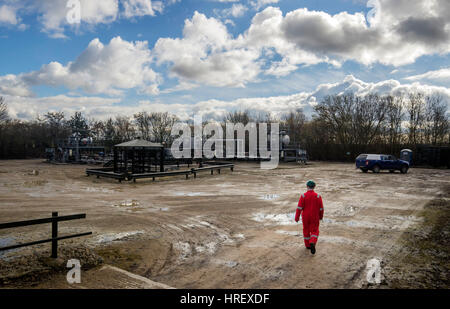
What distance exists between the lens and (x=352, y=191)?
51.9 feet

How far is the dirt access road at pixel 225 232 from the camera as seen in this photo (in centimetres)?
546

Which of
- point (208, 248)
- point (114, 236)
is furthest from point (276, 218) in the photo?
point (114, 236)

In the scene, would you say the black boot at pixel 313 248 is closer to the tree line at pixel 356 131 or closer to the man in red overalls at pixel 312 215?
the man in red overalls at pixel 312 215

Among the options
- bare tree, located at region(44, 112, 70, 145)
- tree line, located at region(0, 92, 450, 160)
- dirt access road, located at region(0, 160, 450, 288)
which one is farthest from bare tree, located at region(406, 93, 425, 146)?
bare tree, located at region(44, 112, 70, 145)

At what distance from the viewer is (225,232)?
27.2 feet

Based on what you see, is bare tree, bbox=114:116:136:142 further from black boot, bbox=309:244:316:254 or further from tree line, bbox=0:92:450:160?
black boot, bbox=309:244:316:254

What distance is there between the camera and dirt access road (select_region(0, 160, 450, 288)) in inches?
215

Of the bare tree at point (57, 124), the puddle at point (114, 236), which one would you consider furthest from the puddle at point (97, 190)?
the bare tree at point (57, 124)

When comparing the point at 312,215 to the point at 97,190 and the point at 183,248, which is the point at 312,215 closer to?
the point at 183,248
